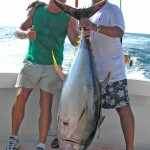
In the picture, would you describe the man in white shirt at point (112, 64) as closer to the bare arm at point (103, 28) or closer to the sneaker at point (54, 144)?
the bare arm at point (103, 28)

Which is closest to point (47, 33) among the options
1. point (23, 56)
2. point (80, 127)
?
point (80, 127)

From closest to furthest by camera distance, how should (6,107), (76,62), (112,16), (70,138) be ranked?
(70,138) < (76,62) < (112,16) < (6,107)

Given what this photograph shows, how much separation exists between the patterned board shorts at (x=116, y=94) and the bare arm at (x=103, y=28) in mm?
423

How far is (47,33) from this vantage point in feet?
8.43

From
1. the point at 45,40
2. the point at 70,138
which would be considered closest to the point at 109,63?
the point at 45,40

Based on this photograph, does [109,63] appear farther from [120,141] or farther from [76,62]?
[120,141]

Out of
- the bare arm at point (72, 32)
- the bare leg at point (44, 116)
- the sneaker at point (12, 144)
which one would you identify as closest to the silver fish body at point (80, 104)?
the bare arm at point (72, 32)

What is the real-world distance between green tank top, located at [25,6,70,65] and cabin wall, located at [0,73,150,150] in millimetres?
405

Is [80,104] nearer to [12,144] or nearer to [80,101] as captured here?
[80,101]

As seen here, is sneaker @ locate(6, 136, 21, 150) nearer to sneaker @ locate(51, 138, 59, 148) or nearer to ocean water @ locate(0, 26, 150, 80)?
sneaker @ locate(51, 138, 59, 148)

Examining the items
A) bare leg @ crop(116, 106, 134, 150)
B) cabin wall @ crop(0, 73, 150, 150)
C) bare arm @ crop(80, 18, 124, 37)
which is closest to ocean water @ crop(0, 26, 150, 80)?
cabin wall @ crop(0, 73, 150, 150)

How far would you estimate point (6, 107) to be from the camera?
3006mm

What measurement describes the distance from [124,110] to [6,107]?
103cm

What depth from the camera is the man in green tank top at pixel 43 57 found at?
2574mm
